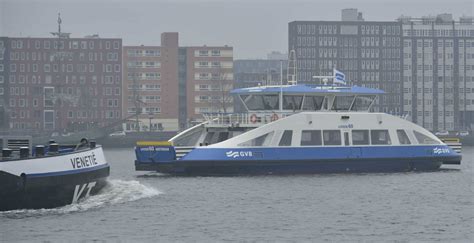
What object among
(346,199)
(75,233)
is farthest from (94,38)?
(75,233)

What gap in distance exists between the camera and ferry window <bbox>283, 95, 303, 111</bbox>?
58.9m

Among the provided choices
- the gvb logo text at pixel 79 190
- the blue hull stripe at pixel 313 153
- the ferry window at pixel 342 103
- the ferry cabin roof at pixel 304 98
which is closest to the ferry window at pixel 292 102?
the ferry cabin roof at pixel 304 98

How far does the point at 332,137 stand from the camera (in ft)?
186

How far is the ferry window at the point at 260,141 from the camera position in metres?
54.3

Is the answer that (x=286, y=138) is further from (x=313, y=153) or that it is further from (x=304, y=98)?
(x=304, y=98)

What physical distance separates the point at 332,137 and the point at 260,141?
4.67 m

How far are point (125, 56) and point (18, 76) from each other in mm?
16833

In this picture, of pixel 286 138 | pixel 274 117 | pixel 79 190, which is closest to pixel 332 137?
pixel 286 138

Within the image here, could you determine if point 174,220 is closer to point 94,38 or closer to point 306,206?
point 306,206

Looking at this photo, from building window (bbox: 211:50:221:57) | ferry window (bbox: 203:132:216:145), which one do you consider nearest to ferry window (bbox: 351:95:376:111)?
ferry window (bbox: 203:132:216:145)

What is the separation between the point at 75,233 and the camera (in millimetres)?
31844

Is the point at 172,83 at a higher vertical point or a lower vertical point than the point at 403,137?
higher

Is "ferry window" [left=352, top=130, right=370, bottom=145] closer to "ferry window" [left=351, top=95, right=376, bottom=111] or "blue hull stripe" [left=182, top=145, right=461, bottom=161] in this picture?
"blue hull stripe" [left=182, top=145, right=461, bottom=161]

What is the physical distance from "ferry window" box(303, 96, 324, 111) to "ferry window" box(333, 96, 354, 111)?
Answer: 103 cm
